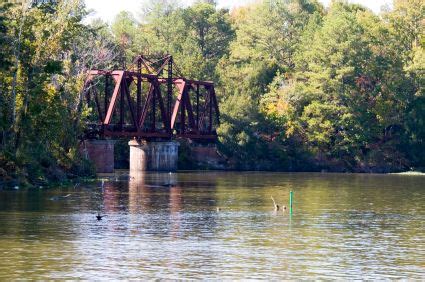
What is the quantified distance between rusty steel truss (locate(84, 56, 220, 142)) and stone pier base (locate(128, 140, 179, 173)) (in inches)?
46.3

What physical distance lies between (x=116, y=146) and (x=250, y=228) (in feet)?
286

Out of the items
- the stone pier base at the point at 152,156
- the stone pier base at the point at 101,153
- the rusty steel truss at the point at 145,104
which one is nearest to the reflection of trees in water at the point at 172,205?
the stone pier base at the point at 101,153

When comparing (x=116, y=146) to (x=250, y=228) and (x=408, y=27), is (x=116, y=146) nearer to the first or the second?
(x=408, y=27)

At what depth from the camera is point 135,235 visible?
50.0m

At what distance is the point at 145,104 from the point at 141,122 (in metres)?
2.16

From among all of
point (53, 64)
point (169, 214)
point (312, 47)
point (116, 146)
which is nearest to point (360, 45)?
point (312, 47)

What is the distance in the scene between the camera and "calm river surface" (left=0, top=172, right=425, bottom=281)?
39188mm

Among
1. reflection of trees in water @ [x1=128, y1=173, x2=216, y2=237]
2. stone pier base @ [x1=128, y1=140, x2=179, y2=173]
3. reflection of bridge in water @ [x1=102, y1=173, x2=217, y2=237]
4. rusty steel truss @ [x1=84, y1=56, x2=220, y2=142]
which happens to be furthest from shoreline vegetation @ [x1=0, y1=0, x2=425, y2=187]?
reflection of bridge in water @ [x1=102, y1=173, x2=217, y2=237]

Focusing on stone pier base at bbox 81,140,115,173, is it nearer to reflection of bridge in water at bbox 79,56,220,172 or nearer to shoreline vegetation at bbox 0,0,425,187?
reflection of bridge in water at bbox 79,56,220,172

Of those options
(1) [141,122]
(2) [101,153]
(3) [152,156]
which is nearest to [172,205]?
(2) [101,153]

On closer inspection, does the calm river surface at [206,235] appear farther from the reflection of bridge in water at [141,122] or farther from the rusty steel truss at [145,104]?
the rusty steel truss at [145,104]

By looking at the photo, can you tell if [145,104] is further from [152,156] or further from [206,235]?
[206,235]

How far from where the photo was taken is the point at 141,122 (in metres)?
125

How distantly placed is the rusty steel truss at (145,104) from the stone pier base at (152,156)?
1.17 metres
